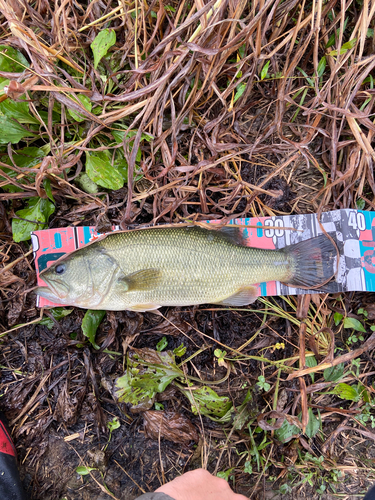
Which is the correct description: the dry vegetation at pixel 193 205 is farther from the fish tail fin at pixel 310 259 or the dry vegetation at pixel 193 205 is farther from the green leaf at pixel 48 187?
the fish tail fin at pixel 310 259

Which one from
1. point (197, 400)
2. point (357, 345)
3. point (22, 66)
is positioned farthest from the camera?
point (357, 345)

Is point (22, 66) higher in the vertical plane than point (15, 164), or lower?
higher

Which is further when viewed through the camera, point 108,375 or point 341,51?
point 108,375

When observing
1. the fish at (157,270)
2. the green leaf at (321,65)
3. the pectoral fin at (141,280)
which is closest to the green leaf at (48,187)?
the fish at (157,270)

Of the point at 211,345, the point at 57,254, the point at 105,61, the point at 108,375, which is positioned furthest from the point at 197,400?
the point at 105,61

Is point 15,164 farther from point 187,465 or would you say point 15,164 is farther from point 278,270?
point 187,465

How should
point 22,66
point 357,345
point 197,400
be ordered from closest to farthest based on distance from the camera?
point 22,66 < point 197,400 < point 357,345

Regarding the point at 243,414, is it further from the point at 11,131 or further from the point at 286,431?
the point at 11,131
